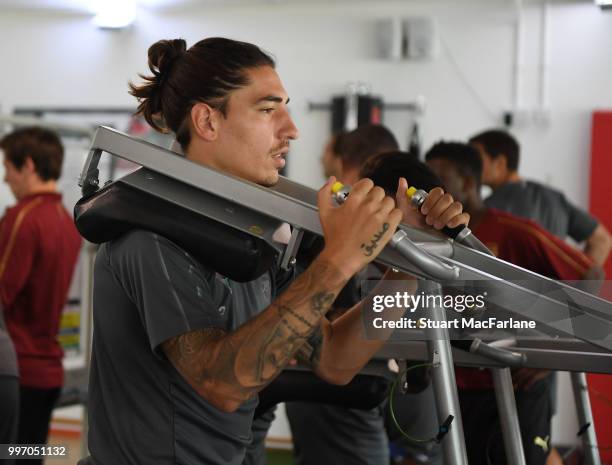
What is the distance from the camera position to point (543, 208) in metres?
4.20

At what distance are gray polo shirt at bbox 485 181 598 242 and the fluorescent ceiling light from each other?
307 centimetres

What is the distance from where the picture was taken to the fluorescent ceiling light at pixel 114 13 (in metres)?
5.90

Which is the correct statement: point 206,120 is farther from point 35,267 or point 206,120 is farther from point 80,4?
point 80,4

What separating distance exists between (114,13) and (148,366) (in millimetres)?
4974

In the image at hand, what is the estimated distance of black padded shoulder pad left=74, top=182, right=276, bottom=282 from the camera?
136 centimetres

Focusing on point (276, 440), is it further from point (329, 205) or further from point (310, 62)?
point (329, 205)

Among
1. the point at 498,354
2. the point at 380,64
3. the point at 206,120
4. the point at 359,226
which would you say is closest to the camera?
the point at 359,226

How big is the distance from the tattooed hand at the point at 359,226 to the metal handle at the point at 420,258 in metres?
0.03

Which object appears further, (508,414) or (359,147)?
(359,147)

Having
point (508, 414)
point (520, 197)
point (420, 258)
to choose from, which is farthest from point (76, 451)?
point (420, 258)

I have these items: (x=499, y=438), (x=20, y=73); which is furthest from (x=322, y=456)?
(x=20, y=73)

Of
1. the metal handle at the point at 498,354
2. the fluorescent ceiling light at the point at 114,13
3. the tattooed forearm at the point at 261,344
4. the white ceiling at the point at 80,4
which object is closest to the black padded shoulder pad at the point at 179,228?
the tattooed forearm at the point at 261,344

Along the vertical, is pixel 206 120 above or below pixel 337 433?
above

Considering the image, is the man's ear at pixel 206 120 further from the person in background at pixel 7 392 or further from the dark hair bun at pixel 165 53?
the person in background at pixel 7 392
